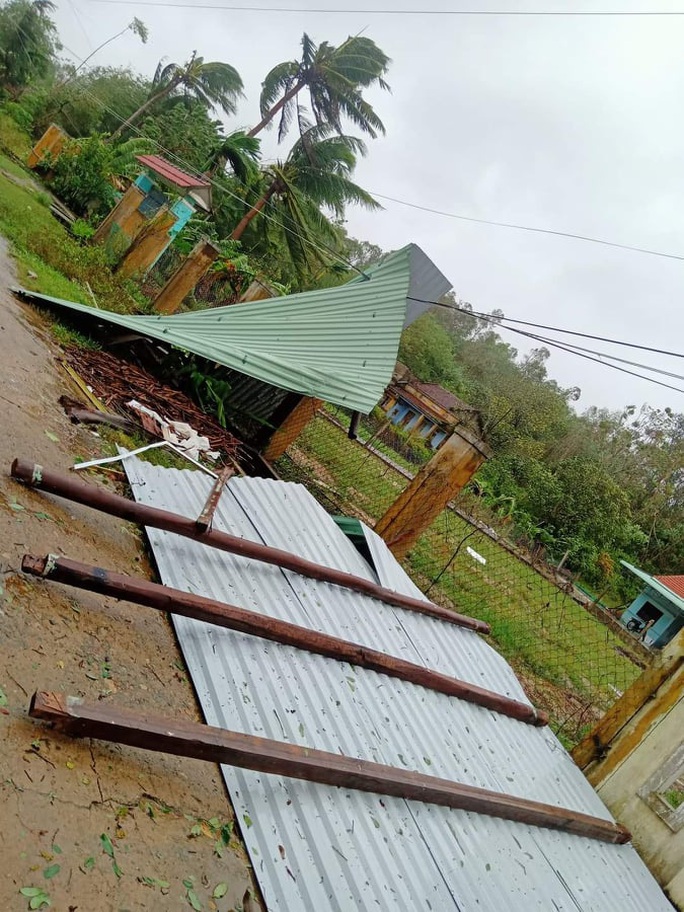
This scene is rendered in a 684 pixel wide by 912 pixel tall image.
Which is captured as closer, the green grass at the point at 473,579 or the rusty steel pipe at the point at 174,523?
A: the rusty steel pipe at the point at 174,523

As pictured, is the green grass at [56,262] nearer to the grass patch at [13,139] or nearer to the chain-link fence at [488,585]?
the chain-link fence at [488,585]

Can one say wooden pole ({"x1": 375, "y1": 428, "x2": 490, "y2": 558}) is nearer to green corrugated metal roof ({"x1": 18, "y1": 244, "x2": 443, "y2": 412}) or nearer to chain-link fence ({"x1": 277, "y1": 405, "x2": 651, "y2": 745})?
green corrugated metal roof ({"x1": 18, "y1": 244, "x2": 443, "y2": 412})

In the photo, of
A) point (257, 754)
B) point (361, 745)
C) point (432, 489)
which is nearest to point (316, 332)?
point (432, 489)

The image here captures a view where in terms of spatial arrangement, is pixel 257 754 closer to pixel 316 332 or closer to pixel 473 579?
pixel 316 332

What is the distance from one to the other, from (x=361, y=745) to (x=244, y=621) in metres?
0.83

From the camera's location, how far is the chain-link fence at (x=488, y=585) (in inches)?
270

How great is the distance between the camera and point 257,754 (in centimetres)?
196

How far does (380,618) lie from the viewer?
151 inches

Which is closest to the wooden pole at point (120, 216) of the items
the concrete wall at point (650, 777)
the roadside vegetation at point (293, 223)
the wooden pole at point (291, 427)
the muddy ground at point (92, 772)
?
the roadside vegetation at point (293, 223)

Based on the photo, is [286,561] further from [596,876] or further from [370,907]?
[596,876]

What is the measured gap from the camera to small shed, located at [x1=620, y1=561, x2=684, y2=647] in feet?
53.4

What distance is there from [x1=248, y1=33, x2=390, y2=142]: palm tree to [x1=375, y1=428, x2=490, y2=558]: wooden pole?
19486 millimetres

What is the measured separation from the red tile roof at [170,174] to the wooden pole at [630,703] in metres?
16.3

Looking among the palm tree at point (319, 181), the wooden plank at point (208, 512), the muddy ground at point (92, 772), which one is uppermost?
the palm tree at point (319, 181)
